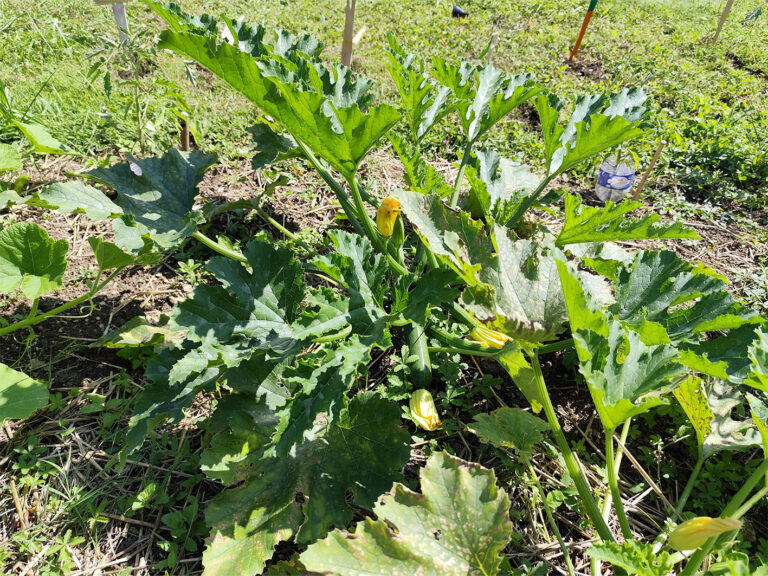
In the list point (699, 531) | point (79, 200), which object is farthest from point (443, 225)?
point (79, 200)

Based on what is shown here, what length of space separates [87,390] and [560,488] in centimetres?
172

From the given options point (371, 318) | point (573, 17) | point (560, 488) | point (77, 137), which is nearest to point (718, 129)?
point (573, 17)

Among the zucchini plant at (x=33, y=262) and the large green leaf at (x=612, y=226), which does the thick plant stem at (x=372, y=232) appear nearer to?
the large green leaf at (x=612, y=226)

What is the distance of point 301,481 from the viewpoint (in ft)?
5.46

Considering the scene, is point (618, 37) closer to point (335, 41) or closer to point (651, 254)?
point (335, 41)

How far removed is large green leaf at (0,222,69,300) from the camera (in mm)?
1886

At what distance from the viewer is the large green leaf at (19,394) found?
1.75 meters

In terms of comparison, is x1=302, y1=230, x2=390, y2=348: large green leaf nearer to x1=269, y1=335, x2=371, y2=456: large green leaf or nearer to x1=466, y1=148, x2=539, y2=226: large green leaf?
x1=269, y1=335, x2=371, y2=456: large green leaf

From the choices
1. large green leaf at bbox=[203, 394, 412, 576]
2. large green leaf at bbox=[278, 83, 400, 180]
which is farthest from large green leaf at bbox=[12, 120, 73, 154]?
large green leaf at bbox=[203, 394, 412, 576]

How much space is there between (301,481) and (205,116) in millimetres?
2398

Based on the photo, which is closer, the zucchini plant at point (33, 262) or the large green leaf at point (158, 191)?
the zucchini plant at point (33, 262)

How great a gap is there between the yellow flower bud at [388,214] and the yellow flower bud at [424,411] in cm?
61

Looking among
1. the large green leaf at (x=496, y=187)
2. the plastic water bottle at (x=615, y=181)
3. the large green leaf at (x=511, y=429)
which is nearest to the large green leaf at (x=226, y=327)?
the large green leaf at (x=511, y=429)

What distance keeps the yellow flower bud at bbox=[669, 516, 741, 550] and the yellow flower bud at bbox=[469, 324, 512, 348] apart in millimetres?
774
